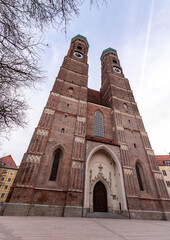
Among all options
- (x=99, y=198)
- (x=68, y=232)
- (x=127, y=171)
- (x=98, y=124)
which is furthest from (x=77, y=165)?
(x=98, y=124)

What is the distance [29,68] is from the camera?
2963 mm

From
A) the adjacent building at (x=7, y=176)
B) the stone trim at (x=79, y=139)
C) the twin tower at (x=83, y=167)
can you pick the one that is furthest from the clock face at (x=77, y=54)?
the adjacent building at (x=7, y=176)

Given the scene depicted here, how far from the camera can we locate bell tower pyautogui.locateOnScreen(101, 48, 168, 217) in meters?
11.1

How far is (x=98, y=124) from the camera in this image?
16.6m

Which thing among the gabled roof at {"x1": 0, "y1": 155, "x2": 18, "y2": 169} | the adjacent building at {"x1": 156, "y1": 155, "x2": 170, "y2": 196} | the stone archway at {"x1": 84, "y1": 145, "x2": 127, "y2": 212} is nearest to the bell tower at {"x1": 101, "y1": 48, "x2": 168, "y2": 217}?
the stone archway at {"x1": 84, "y1": 145, "x2": 127, "y2": 212}

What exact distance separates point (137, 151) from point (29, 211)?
1265cm

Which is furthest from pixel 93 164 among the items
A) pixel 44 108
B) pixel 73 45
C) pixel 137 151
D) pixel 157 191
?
pixel 73 45

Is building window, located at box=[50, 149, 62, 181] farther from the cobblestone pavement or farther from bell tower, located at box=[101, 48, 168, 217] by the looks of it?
bell tower, located at box=[101, 48, 168, 217]

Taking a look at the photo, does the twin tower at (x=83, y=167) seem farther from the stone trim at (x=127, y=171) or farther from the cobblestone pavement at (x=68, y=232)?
the cobblestone pavement at (x=68, y=232)

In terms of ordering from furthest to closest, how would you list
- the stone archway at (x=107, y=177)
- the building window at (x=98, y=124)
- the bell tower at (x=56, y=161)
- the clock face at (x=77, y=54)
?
the clock face at (x=77, y=54) < the building window at (x=98, y=124) < the stone archway at (x=107, y=177) < the bell tower at (x=56, y=161)

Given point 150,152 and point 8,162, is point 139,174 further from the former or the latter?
point 8,162

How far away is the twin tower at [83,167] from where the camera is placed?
28.3ft

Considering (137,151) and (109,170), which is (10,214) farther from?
(137,151)

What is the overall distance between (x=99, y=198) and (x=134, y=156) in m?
6.25
